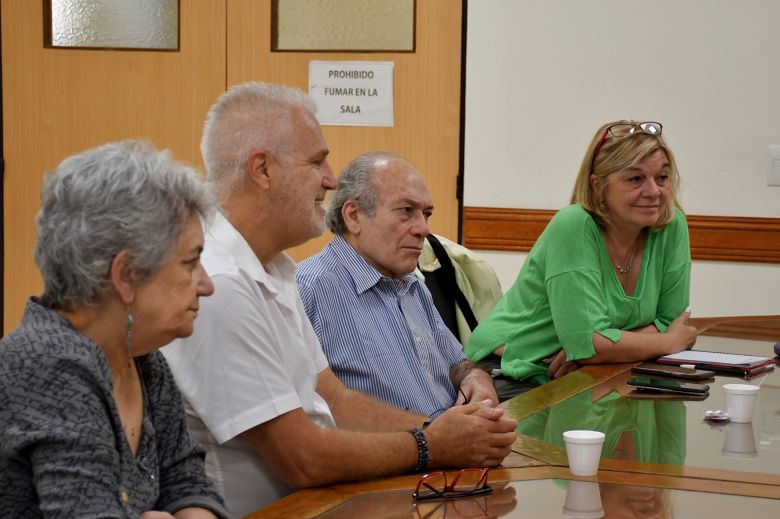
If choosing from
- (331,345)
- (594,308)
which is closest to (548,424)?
(331,345)

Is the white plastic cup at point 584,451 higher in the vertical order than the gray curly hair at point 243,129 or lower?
lower

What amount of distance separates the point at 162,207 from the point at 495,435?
740 millimetres

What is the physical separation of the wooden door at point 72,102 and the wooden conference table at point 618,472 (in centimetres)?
261

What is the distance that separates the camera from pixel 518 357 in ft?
10.3

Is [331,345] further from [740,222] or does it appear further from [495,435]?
[740,222]

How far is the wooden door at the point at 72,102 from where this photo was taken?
178 inches

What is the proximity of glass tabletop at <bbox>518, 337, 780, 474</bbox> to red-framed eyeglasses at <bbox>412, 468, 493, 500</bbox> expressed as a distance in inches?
10.9

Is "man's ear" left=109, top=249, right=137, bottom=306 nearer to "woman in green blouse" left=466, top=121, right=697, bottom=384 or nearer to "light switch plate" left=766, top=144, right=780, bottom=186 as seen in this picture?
"woman in green blouse" left=466, top=121, right=697, bottom=384

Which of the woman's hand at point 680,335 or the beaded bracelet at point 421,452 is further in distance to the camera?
the woman's hand at point 680,335

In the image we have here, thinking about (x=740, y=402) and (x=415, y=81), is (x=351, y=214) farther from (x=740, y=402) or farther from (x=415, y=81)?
(x=415, y=81)

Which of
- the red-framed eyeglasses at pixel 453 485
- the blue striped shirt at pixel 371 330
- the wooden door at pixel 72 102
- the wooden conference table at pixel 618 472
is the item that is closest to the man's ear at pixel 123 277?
the wooden conference table at pixel 618 472

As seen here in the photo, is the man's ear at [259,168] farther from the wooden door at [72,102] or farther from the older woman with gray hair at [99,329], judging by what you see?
the wooden door at [72,102]

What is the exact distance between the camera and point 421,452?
1814 millimetres

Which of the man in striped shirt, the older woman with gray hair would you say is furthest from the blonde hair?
the older woman with gray hair
